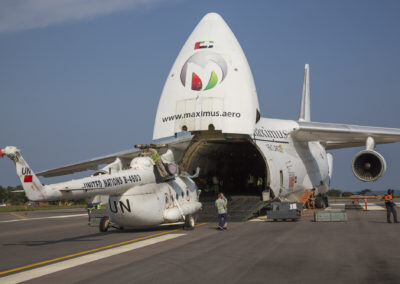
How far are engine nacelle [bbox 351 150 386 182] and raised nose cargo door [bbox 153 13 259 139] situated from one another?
6.26 m

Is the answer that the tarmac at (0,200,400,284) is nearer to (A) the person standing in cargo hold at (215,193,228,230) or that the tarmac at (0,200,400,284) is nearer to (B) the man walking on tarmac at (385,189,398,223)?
(A) the person standing in cargo hold at (215,193,228,230)

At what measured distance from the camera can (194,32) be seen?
21.0m

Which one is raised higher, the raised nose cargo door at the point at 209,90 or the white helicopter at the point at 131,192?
the raised nose cargo door at the point at 209,90

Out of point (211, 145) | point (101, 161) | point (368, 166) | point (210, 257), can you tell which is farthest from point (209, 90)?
point (101, 161)

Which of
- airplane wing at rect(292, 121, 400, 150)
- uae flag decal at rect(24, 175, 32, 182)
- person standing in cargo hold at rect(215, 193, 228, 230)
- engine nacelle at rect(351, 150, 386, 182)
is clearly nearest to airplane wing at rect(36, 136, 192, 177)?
airplane wing at rect(292, 121, 400, 150)

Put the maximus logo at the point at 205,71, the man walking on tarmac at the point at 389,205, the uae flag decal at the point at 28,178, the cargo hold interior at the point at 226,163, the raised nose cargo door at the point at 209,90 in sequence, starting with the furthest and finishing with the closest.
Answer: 1. the cargo hold interior at the point at 226,163
2. the maximus logo at the point at 205,71
3. the raised nose cargo door at the point at 209,90
4. the man walking on tarmac at the point at 389,205
5. the uae flag decal at the point at 28,178

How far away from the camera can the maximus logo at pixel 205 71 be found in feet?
64.0

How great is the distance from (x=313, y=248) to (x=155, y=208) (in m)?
6.49

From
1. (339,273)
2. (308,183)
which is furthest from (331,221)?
(339,273)

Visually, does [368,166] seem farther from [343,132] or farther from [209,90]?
[209,90]

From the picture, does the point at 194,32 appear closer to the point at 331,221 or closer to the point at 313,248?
the point at 331,221

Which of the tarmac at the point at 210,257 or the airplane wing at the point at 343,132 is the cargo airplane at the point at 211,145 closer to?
the airplane wing at the point at 343,132

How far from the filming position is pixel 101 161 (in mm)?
28188

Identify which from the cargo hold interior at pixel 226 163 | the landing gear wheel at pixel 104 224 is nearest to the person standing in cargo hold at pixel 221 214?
the landing gear wheel at pixel 104 224
